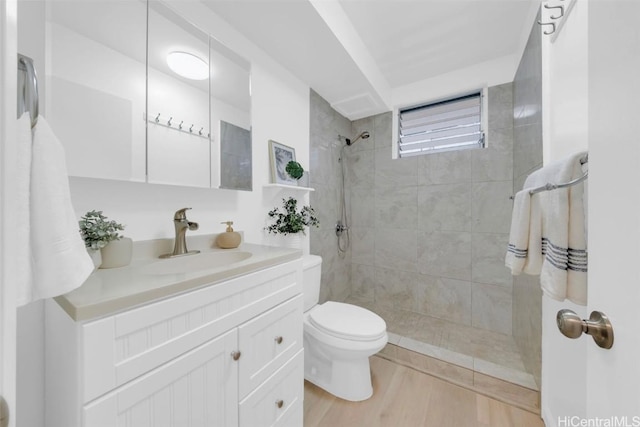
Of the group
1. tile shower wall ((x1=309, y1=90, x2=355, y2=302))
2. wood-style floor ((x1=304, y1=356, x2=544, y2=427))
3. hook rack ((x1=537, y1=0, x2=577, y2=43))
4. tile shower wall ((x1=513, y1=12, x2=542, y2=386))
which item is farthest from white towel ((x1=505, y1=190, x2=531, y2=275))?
tile shower wall ((x1=309, y1=90, x2=355, y2=302))

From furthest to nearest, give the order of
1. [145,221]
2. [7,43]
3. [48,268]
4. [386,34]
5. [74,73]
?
[386,34]
[145,221]
[74,73]
[48,268]
[7,43]

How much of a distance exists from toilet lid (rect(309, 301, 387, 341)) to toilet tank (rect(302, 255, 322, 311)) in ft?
0.21

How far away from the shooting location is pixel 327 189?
237 cm

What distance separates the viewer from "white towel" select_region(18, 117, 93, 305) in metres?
0.45

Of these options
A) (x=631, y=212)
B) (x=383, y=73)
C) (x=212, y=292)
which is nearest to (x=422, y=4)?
(x=383, y=73)

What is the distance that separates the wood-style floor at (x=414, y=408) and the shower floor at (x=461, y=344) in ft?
0.85

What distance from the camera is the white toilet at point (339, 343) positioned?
4.40 ft

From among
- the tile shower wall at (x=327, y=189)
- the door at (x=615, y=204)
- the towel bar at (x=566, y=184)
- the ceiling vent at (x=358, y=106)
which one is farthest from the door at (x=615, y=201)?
the ceiling vent at (x=358, y=106)

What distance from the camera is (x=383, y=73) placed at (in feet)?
7.39

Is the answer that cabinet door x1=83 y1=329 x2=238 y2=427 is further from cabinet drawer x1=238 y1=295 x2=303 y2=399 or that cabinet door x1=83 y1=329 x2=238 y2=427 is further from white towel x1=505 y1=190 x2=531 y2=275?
white towel x1=505 y1=190 x2=531 y2=275

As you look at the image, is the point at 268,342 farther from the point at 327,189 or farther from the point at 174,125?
the point at 327,189

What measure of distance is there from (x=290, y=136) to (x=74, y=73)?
47.4 inches

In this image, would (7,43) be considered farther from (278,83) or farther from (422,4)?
(422,4)

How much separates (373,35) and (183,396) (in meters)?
2.30
